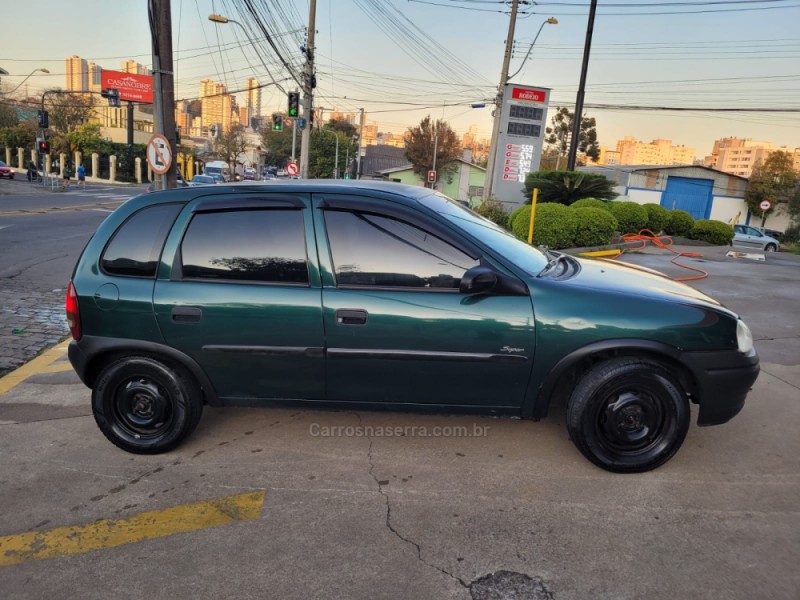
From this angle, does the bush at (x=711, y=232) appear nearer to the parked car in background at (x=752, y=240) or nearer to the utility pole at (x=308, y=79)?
the parked car in background at (x=752, y=240)

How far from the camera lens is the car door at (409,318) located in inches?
125

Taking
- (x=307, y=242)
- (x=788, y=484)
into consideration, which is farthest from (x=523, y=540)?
(x=307, y=242)

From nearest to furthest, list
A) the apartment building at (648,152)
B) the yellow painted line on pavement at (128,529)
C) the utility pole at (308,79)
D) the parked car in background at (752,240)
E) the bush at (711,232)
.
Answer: the yellow painted line on pavement at (128,529) < the bush at (711,232) < the utility pole at (308,79) < the parked car in background at (752,240) < the apartment building at (648,152)

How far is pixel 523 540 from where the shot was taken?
2740 millimetres

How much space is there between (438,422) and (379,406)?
29.3 inches

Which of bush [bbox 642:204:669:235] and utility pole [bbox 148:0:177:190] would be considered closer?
utility pole [bbox 148:0:177:190]

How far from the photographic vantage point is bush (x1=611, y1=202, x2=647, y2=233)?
14.7 m

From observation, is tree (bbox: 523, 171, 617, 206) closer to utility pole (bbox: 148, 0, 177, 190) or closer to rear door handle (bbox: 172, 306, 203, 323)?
utility pole (bbox: 148, 0, 177, 190)

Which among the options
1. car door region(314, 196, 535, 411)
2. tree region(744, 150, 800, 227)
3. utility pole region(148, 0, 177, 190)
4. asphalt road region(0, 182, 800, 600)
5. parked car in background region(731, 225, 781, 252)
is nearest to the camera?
asphalt road region(0, 182, 800, 600)

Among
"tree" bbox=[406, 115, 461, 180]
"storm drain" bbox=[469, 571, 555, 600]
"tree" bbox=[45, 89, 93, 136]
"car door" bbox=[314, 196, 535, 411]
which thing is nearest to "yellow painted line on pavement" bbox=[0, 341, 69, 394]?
"car door" bbox=[314, 196, 535, 411]

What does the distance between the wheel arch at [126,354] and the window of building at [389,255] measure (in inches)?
41.8

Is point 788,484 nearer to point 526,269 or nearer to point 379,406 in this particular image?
point 526,269

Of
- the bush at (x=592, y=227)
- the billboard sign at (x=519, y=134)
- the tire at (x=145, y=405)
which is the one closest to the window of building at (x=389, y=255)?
the tire at (x=145, y=405)

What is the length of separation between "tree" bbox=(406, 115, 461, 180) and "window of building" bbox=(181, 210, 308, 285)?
52.7 meters
